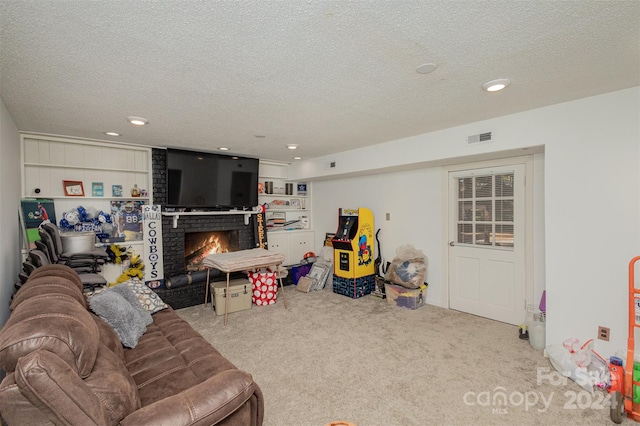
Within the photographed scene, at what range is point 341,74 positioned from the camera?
209cm

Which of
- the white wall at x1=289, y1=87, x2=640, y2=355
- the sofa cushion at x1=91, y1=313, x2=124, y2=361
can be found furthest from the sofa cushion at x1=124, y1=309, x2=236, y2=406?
the white wall at x1=289, y1=87, x2=640, y2=355

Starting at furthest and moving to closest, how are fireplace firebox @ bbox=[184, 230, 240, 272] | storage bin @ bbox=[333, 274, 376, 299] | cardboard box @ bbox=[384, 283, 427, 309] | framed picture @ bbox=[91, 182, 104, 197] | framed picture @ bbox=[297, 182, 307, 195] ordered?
framed picture @ bbox=[297, 182, 307, 195], fireplace firebox @ bbox=[184, 230, 240, 272], storage bin @ bbox=[333, 274, 376, 299], cardboard box @ bbox=[384, 283, 427, 309], framed picture @ bbox=[91, 182, 104, 197]

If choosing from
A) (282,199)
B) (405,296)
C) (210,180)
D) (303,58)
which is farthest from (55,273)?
(282,199)

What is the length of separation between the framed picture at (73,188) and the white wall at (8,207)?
0.52 metres

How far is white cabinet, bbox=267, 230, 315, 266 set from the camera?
576 centimetres

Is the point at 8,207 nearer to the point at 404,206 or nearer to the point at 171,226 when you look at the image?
the point at 171,226

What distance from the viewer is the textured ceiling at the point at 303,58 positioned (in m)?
1.44

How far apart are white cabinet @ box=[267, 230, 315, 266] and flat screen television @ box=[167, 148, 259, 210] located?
2.76 ft

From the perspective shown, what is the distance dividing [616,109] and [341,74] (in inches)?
91.4

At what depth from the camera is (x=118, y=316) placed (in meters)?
2.23

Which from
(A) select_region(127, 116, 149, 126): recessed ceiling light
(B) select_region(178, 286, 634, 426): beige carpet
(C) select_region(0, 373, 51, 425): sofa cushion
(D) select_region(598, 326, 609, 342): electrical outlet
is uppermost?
(A) select_region(127, 116, 149, 126): recessed ceiling light

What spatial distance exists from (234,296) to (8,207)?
8.25 feet

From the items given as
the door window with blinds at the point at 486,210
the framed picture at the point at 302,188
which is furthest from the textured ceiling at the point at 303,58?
the framed picture at the point at 302,188

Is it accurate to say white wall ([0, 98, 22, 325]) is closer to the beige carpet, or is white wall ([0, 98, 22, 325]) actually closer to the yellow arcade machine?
the beige carpet
